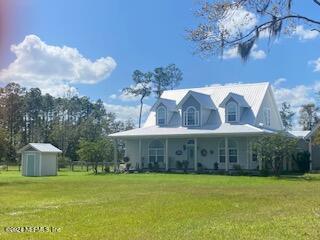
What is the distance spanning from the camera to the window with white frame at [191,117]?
43344mm

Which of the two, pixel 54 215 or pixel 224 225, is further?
pixel 54 215

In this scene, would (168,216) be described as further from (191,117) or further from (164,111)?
(164,111)

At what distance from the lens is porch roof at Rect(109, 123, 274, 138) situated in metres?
38.6

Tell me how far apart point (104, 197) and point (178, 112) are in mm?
27559

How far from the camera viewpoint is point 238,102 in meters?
41.8

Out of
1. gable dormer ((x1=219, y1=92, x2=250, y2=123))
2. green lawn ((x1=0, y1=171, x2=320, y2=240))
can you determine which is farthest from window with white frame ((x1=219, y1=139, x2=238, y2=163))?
green lawn ((x1=0, y1=171, x2=320, y2=240))

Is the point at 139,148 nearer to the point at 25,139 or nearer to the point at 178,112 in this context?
the point at 178,112

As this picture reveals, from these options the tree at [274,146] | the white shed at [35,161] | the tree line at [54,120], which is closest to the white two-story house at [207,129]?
the tree at [274,146]

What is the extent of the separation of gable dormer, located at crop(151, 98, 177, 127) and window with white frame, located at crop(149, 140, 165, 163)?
1.81m

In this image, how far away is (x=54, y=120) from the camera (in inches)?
3841

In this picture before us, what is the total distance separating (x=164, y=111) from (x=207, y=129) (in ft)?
18.5

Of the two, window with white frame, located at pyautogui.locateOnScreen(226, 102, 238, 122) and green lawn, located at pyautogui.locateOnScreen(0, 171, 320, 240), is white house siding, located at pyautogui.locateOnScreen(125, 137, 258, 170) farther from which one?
green lawn, located at pyautogui.locateOnScreen(0, 171, 320, 240)

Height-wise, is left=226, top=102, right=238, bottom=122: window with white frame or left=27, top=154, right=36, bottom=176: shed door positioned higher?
left=226, top=102, right=238, bottom=122: window with white frame

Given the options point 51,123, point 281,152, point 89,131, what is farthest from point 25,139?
point 281,152
